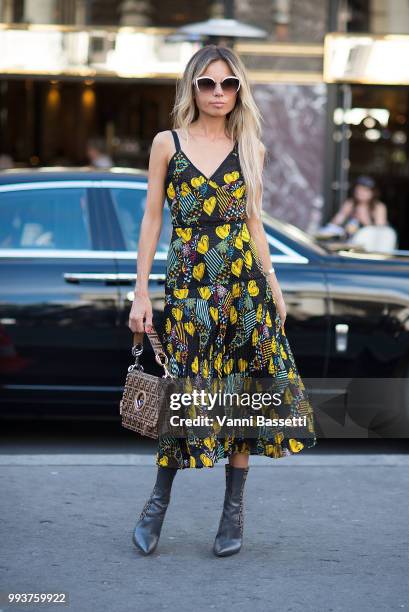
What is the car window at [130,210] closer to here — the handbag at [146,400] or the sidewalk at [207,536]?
the sidewalk at [207,536]

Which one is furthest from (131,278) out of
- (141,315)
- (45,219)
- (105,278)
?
(141,315)

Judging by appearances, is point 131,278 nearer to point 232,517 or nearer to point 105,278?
point 105,278

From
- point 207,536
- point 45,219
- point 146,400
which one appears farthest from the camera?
point 45,219

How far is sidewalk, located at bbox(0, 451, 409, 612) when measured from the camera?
164 inches

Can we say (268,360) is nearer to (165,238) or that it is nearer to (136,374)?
(136,374)

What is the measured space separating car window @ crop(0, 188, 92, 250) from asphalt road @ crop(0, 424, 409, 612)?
1.16 meters

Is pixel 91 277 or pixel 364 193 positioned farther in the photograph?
pixel 364 193

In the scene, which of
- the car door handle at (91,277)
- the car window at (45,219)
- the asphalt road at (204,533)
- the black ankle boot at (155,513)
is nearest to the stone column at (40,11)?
the car window at (45,219)

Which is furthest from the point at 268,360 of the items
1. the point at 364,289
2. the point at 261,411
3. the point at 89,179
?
the point at 89,179

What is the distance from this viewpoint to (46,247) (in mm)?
6684

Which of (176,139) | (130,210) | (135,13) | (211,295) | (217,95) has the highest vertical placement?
(135,13)

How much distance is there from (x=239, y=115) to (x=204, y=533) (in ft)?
5.58

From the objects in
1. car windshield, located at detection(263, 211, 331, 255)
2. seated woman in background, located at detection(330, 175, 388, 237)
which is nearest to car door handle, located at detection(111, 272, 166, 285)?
car windshield, located at detection(263, 211, 331, 255)

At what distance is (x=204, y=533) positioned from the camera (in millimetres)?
4879
